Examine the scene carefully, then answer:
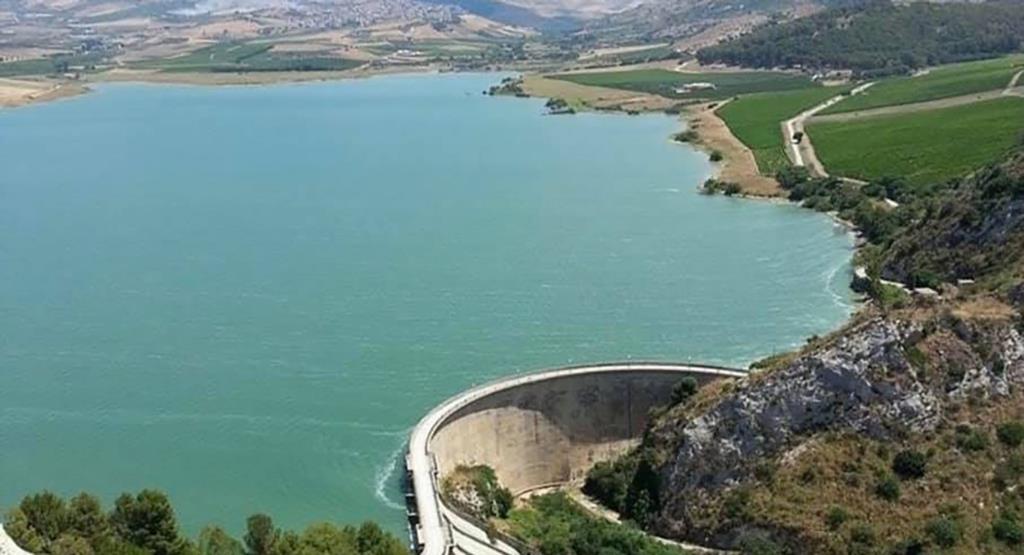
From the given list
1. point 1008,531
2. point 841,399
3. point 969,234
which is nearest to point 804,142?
point 969,234

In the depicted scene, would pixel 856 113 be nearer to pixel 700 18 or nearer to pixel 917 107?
pixel 917 107

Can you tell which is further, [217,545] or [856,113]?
[856,113]

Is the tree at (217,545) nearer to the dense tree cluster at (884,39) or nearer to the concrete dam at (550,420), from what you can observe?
the concrete dam at (550,420)

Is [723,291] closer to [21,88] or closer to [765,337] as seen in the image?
[765,337]

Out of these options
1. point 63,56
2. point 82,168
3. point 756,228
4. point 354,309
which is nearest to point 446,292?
point 354,309

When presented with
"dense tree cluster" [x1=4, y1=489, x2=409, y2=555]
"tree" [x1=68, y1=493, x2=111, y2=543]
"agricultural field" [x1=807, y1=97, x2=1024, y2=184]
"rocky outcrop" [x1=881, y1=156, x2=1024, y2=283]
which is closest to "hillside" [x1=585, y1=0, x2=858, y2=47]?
"agricultural field" [x1=807, y1=97, x2=1024, y2=184]
